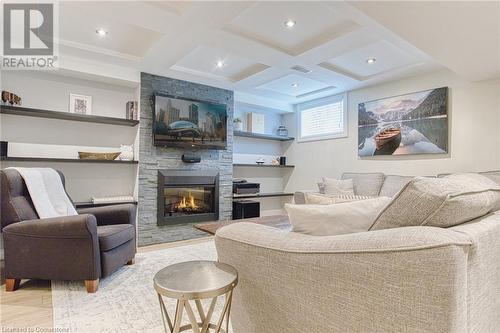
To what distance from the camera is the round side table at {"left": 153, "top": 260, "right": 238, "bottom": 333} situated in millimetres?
978

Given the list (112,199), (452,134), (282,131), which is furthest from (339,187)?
(112,199)

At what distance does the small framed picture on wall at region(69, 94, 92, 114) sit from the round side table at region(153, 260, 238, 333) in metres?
3.37

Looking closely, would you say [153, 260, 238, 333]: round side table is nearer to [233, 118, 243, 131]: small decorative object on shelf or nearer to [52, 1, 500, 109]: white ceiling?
[52, 1, 500, 109]: white ceiling

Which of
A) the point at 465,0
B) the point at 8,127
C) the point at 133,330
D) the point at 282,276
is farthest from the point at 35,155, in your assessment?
the point at 465,0

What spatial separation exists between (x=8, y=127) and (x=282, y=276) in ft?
12.5

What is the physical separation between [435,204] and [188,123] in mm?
3634

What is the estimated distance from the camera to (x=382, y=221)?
1018 millimetres

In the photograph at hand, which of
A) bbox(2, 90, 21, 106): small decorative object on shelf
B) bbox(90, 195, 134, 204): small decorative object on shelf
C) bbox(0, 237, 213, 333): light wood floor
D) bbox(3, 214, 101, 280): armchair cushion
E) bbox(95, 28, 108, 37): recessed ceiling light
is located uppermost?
bbox(95, 28, 108, 37): recessed ceiling light

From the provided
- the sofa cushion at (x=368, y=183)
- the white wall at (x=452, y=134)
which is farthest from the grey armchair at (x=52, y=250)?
the white wall at (x=452, y=134)

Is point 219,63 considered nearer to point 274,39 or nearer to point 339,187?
point 274,39

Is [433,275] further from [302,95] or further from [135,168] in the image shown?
Answer: [302,95]

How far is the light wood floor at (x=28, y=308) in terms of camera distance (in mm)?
1800

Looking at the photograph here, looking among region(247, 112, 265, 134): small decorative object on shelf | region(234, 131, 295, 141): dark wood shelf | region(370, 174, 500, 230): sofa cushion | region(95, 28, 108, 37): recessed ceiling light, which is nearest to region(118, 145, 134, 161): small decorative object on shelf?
region(95, 28, 108, 37): recessed ceiling light

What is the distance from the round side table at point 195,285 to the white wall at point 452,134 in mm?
3762
